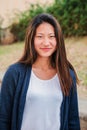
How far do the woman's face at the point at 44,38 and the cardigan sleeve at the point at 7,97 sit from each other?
0.25 meters

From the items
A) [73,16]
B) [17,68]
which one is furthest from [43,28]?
[73,16]

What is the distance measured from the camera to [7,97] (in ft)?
8.34

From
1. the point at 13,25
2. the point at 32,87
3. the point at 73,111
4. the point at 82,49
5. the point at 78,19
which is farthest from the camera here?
the point at 13,25

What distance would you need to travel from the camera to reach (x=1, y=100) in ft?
8.41

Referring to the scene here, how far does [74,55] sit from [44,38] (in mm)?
3951

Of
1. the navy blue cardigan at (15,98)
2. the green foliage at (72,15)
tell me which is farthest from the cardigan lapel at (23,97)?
the green foliage at (72,15)

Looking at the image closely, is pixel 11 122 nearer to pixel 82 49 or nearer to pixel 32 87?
pixel 32 87

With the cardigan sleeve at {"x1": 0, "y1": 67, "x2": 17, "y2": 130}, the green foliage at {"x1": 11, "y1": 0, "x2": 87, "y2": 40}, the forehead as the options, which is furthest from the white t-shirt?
the green foliage at {"x1": 11, "y1": 0, "x2": 87, "y2": 40}

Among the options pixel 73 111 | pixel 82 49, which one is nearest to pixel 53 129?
pixel 73 111

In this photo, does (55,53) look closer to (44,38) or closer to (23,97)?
(44,38)

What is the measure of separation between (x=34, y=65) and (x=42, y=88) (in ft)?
0.66

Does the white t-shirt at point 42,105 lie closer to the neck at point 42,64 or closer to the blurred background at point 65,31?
the neck at point 42,64

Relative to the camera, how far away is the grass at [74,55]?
5.70 meters

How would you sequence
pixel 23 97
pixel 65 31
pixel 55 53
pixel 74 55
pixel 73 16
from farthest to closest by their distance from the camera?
pixel 65 31
pixel 73 16
pixel 74 55
pixel 55 53
pixel 23 97
